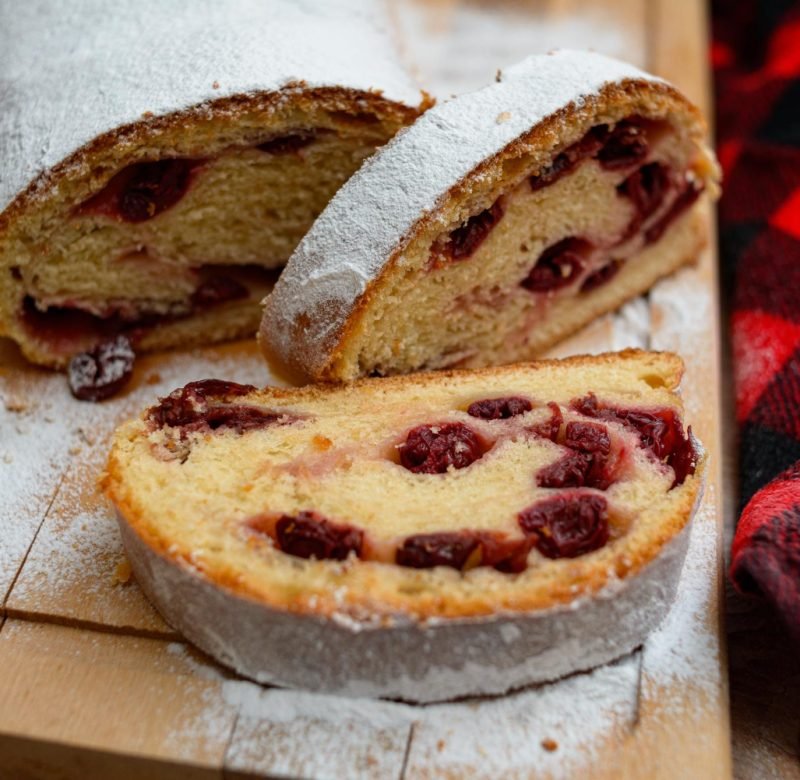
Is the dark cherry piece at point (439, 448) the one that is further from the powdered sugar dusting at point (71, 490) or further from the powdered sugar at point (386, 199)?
the powdered sugar dusting at point (71, 490)

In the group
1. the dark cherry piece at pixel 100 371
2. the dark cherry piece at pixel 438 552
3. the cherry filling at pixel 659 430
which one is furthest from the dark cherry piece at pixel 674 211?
the dark cherry piece at pixel 100 371

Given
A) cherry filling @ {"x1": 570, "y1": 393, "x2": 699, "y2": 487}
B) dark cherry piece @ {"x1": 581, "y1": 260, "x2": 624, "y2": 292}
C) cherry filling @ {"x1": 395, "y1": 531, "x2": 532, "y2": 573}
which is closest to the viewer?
cherry filling @ {"x1": 395, "y1": 531, "x2": 532, "y2": 573}

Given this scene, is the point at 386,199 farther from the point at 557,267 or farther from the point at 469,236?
the point at 557,267

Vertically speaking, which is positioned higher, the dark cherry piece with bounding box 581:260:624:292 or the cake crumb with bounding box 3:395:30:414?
the dark cherry piece with bounding box 581:260:624:292

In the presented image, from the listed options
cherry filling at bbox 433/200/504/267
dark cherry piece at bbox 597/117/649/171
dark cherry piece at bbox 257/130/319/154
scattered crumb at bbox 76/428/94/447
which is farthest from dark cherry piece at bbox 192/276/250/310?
dark cherry piece at bbox 597/117/649/171

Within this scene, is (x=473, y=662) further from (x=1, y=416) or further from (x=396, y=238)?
(x=1, y=416)

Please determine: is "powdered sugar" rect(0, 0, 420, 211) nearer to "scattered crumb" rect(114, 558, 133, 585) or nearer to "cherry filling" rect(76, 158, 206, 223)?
"cherry filling" rect(76, 158, 206, 223)
